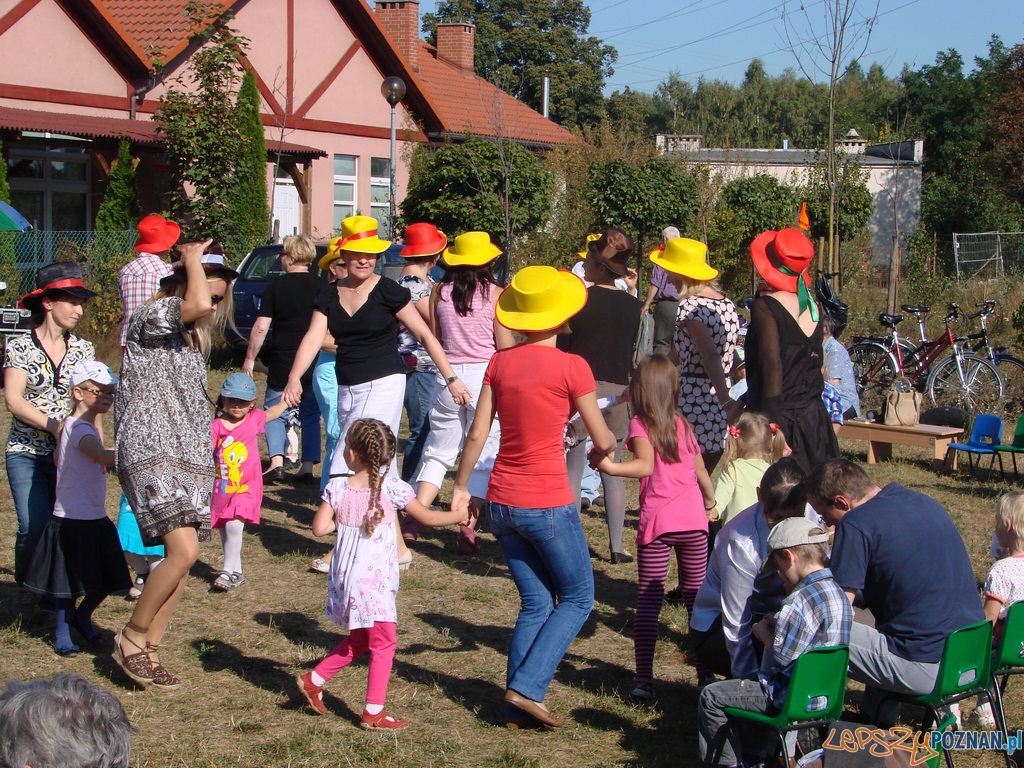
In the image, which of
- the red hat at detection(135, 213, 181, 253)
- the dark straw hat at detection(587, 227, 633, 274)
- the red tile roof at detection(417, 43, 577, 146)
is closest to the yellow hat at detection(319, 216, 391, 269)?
the red hat at detection(135, 213, 181, 253)

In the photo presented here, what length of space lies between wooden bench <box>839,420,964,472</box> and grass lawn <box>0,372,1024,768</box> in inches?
127

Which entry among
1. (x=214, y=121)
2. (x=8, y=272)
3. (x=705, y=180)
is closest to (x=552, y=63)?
(x=705, y=180)

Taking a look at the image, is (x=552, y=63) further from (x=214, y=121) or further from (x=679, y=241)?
(x=679, y=241)

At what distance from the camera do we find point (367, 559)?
431cm

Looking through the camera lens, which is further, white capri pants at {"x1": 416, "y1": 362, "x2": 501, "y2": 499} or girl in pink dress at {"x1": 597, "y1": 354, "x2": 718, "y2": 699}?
white capri pants at {"x1": 416, "y1": 362, "x2": 501, "y2": 499}

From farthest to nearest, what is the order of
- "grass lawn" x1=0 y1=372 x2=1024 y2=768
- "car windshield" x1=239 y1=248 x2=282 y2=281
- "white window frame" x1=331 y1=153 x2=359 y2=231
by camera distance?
"white window frame" x1=331 y1=153 x2=359 y2=231
"car windshield" x1=239 y1=248 x2=282 y2=281
"grass lawn" x1=0 y1=372 x2=1024 y2=768

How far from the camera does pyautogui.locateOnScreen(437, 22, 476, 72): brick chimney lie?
34.4 meters

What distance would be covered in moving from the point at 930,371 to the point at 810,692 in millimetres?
10338

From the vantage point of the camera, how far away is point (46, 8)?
19.0 m

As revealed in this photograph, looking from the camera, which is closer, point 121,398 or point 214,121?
point 121,398

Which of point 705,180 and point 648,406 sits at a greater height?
point 705,180

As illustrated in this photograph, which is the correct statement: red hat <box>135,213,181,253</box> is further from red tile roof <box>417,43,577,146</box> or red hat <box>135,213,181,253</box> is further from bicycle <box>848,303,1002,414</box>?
red tile roof <box>417,43,577,146</box>

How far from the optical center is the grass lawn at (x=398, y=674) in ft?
13.8

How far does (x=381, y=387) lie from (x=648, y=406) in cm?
185
